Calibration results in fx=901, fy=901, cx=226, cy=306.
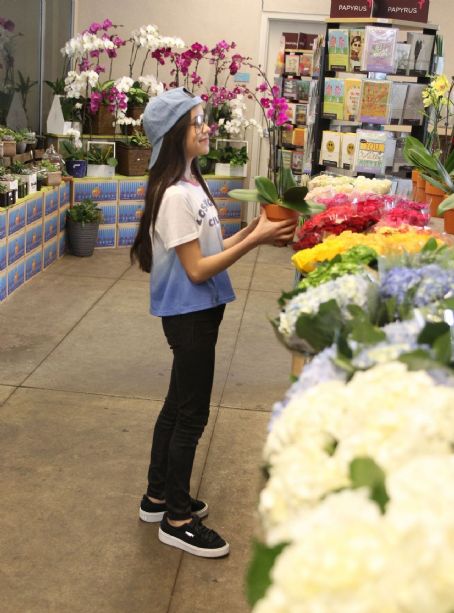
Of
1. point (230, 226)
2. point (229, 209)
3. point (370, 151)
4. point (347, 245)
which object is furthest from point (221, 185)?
point (347, 245)

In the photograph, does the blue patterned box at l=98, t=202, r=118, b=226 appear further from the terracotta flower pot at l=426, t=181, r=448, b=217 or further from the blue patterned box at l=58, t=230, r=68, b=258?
the terracotta flower pot at l=426, t=181, r=448, b=217

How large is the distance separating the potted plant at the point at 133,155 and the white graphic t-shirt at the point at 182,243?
18.7 ft

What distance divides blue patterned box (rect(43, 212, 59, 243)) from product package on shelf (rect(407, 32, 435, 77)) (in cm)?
309

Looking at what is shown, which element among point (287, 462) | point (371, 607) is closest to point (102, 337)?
point (287, 462)

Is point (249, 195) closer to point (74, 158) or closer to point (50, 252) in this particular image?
point (50, 252)

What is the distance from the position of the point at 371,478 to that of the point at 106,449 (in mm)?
3003

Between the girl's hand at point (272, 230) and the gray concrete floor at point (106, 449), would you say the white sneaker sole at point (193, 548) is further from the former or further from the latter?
the girl's hand at point (272, 230)

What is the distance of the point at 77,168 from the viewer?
319 inches

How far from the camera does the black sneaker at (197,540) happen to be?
3088 millimetres

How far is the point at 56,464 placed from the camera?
3754mm

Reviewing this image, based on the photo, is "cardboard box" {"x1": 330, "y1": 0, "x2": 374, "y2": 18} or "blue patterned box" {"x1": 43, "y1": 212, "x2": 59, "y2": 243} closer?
"cardboard box" {"x1": 330, "y1": 0, "x2": 374, "y2": 18}

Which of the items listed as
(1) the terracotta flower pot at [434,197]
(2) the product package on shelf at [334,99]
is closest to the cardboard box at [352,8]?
(2) the product package on shelf at [334,99]

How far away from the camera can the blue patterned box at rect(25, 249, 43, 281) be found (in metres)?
6.86

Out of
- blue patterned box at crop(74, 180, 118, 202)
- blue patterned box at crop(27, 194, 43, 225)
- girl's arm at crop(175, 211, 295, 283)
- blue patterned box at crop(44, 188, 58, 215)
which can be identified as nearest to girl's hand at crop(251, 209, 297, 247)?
girl's arm at crop(175, 211, 295, 283)
